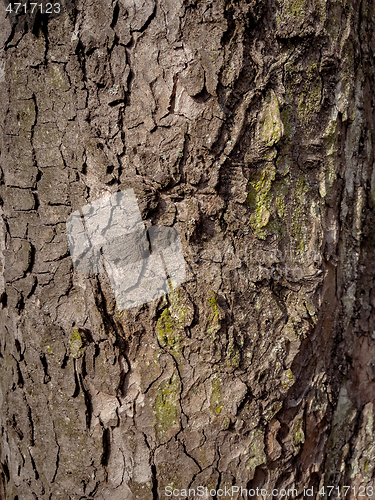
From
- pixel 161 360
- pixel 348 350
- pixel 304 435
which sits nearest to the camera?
pixel 161 360

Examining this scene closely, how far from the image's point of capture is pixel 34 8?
1.06 metres

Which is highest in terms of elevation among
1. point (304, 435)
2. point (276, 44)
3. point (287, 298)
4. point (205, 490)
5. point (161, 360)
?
point (276, 44)

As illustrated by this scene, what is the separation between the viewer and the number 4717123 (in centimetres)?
105

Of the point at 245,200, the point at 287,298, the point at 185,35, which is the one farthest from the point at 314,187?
the point at 185,35

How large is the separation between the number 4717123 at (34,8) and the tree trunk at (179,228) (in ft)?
0.06

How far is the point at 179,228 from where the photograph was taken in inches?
43.1

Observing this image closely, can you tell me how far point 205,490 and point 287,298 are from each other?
2.35ft

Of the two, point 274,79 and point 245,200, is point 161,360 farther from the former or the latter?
point 274,79

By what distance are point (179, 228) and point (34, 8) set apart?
80 centimetres

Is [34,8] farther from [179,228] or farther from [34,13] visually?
[179,228]

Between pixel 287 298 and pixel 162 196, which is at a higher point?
pixel 162 196

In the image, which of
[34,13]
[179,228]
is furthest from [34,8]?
[179,228]

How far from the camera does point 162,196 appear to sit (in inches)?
43.1

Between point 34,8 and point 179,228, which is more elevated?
point 34,8
